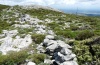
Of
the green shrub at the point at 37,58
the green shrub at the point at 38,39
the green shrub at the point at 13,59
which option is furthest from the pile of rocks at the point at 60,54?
the green shrub at the point at 38,39

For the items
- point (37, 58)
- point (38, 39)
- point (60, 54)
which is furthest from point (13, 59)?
point (38, 39)

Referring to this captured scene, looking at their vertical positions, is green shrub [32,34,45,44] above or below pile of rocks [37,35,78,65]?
below

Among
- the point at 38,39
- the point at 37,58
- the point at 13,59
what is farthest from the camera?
the point at 38,39

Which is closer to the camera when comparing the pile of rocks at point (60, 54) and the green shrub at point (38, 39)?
the pile of rocks at point (60, 54)

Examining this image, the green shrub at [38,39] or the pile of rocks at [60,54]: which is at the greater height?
the pile of rocks at [60,54]

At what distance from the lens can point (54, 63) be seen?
12609 mm

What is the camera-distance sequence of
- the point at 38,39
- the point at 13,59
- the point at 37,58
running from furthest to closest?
the point at 38,39
the point at 37,58
the point at 13,59

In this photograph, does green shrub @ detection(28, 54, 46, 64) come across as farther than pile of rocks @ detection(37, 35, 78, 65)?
Yes

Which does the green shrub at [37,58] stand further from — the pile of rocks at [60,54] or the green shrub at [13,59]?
the pile of rocks at [60,54]

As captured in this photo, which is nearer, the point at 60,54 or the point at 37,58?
the point at 60,54

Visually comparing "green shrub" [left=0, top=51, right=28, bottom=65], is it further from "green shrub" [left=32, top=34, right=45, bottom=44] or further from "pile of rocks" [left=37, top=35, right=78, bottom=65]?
"green shrub" [left=32, top=34, right=45, bottom=44]

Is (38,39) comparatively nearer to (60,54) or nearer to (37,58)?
(37,58)

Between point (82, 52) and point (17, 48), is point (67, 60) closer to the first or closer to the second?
point (82, 52)

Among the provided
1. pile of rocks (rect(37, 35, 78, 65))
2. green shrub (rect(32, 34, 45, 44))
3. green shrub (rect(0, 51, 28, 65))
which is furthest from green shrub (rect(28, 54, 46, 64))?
green shrub (rect(32, 34, 45, 44))
